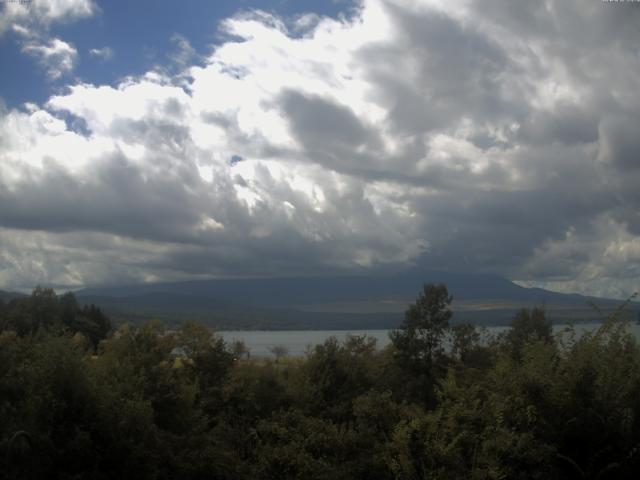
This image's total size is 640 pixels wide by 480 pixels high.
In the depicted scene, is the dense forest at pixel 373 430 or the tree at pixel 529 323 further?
the tree at pixel 529 323

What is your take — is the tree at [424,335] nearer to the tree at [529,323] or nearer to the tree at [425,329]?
the tree at [425,329]

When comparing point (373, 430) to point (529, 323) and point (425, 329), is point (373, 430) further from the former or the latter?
point (529, 323)

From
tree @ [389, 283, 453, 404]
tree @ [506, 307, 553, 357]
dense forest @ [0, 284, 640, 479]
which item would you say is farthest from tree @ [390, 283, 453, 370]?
dense forest @ [0, 284, 640, 479]

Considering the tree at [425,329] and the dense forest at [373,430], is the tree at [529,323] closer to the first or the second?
the tree at [425,329]

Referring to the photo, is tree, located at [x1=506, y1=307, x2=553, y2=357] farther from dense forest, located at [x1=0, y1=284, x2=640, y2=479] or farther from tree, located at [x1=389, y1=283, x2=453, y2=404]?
dense forest, located at [x1=0, y1=284, x2=640, y2=479]

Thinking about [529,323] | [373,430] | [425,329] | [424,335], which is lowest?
[373,430]

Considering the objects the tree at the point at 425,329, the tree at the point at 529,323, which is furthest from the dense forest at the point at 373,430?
the tree at the point at 529,323

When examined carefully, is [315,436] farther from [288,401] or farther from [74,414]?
[288,401]

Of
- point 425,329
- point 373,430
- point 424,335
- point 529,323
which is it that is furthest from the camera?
point 529,323

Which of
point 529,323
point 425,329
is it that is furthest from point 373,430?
point 529,323

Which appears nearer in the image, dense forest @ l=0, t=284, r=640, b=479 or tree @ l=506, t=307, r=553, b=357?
dense forest @ l=0, t=284, r=640, b=479

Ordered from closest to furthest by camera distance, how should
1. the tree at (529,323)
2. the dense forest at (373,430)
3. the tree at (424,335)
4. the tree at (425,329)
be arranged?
the dense forest at (373,430) → the tree at (424,335) → the tree at (425,329) → the tree at (529,323)

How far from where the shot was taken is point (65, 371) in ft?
50.9

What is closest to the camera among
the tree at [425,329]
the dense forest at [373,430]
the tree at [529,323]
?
the dense forest at [373,430]
